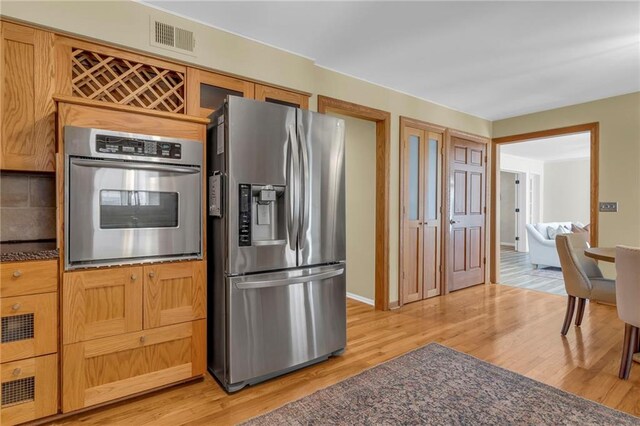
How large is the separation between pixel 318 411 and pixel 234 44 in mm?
2698

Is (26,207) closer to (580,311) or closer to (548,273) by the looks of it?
(580,311)

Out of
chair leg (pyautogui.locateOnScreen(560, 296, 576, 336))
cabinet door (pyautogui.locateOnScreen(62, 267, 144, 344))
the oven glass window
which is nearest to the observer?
cabinet door (pyautogui.locateOnScreen(62, 267, 144, 344))

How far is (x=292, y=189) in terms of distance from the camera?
2.37m

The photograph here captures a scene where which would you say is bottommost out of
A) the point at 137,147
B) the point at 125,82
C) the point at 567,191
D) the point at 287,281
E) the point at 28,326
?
the point at 28,326

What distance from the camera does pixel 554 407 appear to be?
198 cm

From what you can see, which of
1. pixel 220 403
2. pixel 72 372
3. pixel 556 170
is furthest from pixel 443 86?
pixel 556 170

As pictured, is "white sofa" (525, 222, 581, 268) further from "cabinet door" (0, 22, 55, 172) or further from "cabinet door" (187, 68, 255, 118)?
"cabinet door" (0, 22, 55, 172)

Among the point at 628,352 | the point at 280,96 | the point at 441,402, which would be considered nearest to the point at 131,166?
the point at 280,96

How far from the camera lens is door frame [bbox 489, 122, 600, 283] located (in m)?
4.21

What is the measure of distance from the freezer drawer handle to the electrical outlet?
3.74 m

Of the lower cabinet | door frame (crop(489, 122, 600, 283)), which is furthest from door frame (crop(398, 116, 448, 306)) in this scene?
the lower cabinet

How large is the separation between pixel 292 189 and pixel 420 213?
2.44 meters

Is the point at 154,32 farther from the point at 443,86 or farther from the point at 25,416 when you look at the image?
the point at 443,86

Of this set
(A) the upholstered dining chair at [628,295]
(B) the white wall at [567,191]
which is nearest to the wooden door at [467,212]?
(A) the upholstered dining chair at [628,295]
